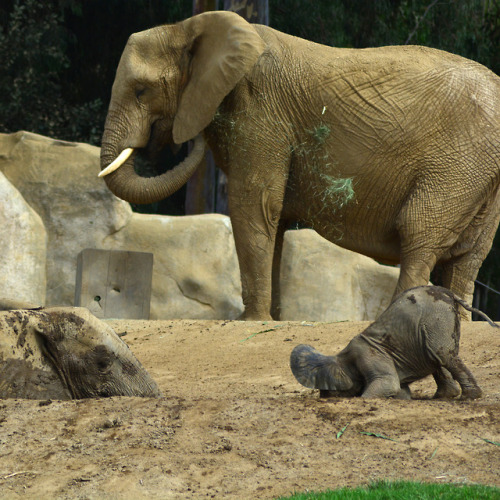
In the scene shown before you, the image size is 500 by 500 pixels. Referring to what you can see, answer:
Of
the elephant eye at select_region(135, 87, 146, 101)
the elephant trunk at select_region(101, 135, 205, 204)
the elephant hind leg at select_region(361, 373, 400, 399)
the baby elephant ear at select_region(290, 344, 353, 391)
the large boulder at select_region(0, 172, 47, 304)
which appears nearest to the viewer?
the elephant hind leg at select_region(361, 373, 400, 399)

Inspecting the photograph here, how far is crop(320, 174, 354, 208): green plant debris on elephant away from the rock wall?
2.71 m

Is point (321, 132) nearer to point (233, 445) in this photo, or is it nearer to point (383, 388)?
point (383, 388)

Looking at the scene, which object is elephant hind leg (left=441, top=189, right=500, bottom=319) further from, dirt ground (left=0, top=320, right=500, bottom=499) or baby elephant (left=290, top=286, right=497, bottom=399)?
dirt ground (left=0, top=320, right=500, bottom=499)

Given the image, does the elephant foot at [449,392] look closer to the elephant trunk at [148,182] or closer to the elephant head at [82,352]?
the elephant head at [82,352]

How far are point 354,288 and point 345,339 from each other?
443cm

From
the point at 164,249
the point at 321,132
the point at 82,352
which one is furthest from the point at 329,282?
the point at 82,352

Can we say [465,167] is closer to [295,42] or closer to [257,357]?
[295,42]

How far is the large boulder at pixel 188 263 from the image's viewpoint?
1172 cm

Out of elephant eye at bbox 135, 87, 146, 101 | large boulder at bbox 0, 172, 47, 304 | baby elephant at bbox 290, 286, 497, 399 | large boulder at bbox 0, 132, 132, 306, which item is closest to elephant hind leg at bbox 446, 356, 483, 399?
baby elephant at bbox 290, 286, 497, 399

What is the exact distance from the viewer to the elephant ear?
872 centimetres

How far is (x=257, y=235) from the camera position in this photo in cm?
884

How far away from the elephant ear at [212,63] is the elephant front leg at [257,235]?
70 centimetres

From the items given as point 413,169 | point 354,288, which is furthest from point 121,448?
point 354,288

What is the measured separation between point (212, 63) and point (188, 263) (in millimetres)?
3558
